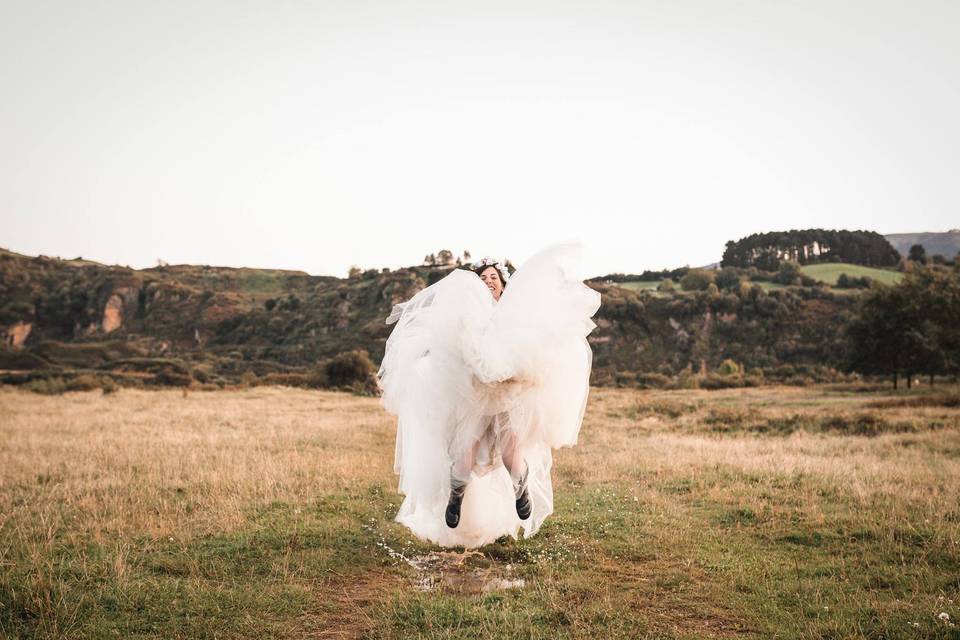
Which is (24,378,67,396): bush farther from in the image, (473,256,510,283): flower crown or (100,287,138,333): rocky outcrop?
(100,287,138,333): rocky outcrop

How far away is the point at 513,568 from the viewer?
19.6ft

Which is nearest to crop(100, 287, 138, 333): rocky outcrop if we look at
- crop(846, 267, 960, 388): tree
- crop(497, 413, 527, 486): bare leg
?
crop(846, 267, 960, 388): tree

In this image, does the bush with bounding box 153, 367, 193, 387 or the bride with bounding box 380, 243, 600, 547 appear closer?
the bride with bounding box 380, 243, 600, 547

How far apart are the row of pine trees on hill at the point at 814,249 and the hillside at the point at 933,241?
40.2 meters

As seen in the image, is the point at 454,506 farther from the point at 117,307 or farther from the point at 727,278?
the point at 117,307

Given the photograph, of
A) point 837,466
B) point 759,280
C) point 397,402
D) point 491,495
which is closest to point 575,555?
point 491,495

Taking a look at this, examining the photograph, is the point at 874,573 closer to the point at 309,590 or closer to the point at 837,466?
the point at 309,590

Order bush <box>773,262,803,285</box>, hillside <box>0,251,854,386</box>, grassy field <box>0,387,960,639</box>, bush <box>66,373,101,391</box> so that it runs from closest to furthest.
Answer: grassy field <box>0,387,960,639</box>
bush <box>66,373,101,391</box>
hillside <box>0,251,854,386</box>
bush <box>773,262,803,285</box>

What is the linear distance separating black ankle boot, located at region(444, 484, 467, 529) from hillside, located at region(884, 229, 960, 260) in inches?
6310

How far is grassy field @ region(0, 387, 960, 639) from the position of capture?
14.8ft

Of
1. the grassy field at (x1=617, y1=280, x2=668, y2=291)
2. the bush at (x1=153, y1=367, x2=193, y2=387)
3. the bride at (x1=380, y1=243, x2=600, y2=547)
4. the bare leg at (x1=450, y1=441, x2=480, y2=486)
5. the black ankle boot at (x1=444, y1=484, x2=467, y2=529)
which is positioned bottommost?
the bush at (x1=153, y1=367, x2=193, y2=387)

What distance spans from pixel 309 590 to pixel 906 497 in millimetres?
7892

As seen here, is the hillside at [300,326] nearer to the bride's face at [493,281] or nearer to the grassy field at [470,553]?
the grassy field at [470,553]

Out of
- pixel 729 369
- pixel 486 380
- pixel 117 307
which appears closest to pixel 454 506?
pixel 486 380
